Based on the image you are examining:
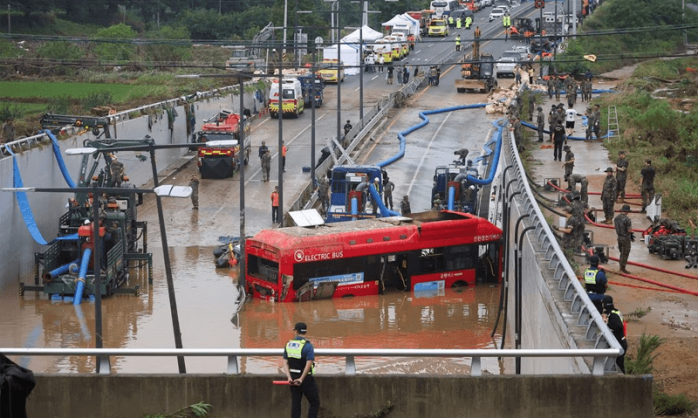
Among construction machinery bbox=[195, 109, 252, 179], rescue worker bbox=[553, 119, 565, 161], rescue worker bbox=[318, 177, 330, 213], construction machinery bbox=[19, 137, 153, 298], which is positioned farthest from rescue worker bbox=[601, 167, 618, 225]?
construction machinery bbox=[195, 109, 252, 179]

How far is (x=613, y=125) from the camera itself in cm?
5531

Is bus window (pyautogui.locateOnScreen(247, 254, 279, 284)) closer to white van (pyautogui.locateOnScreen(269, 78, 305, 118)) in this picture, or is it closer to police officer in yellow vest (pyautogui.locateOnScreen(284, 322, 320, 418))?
police officer in yellow vest (pyautogui.locateOnScreen(284, 322, 320, 418))

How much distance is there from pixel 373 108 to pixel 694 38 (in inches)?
2316

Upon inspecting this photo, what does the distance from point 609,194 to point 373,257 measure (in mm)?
7489

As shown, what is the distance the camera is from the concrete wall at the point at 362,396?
14.0 meters

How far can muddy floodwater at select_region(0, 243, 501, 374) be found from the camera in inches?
1141

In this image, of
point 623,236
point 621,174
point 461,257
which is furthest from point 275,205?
point 623,236

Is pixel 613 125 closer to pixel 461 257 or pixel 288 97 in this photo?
pixel 461 257

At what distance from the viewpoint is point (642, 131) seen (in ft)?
167

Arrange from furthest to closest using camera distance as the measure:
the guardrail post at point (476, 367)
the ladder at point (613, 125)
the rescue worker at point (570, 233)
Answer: the ladder at point (613, 125) → the rescue worker at point (570, 233) → the guardrail post at point (476, 367)

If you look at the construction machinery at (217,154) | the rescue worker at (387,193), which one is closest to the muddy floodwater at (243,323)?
the rescue worker at (387,193)

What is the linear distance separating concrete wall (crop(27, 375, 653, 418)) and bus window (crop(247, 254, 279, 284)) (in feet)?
65.8

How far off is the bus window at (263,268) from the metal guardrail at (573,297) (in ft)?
27.3

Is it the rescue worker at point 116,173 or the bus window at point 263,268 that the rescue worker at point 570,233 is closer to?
the bus window at point 263,268
